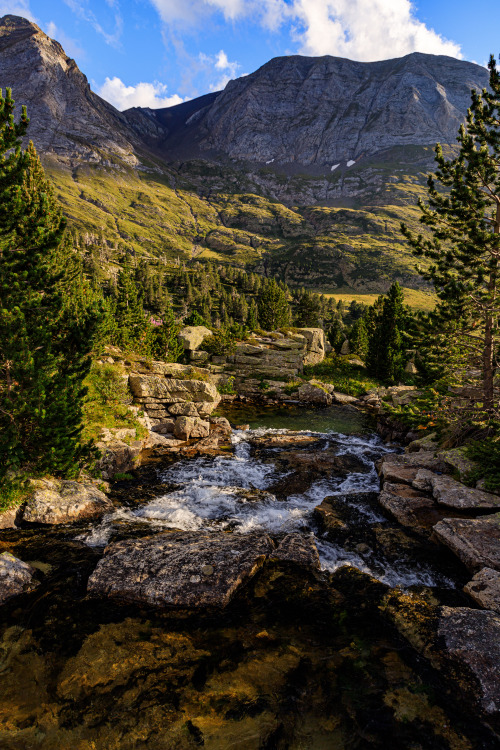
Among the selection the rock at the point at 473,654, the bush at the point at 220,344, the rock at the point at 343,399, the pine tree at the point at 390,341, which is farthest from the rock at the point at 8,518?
the pine tree at the point at 390,341

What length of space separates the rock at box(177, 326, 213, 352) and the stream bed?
46.0m

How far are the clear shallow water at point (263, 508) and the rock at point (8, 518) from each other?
3.17 m

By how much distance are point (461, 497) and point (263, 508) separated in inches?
359

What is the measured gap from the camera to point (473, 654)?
8.10m

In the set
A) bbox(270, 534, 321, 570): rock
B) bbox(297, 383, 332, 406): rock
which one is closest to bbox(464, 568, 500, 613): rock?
bbox(270, 534, 321, 570): rock

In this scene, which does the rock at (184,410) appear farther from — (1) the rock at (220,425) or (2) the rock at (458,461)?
(2) the rock at (458,461)

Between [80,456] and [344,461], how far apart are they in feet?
57.7

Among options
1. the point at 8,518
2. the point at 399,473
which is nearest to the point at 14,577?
the point at 8,518

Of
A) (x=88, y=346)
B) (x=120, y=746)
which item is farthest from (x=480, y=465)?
(x=88, y=346)

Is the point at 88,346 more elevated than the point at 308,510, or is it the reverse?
the point at 88,346

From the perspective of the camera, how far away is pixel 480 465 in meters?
16.6

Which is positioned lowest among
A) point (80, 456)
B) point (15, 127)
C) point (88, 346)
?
point (80, 456)

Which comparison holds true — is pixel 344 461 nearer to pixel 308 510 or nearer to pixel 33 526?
pixel 308 510

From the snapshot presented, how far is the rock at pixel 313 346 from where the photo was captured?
70.3 meters
